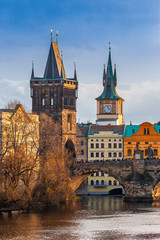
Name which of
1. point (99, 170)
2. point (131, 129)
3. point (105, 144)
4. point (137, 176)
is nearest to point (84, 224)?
point (137, 176)

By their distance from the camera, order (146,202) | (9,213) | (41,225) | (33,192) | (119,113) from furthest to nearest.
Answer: (119,113), (146,202), (33,192), (9,213), (41,225)

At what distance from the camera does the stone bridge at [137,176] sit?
122625 millimetres

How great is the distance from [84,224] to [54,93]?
221 feet

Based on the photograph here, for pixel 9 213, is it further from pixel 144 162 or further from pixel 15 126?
pixel 144 162

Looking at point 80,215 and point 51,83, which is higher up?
point 51,83

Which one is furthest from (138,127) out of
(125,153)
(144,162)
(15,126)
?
(15,126)

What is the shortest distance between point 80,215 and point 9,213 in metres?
8.58

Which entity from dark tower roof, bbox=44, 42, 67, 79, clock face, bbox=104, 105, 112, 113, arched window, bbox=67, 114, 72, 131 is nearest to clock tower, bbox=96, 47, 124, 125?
clock face, bbox=104, 105, 112, 113

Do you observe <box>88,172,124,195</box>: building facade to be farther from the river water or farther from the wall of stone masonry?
the river water

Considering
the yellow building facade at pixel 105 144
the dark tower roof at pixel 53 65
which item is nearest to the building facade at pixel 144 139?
the yellow building facade at pixel 105 144

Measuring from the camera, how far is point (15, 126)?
334ft

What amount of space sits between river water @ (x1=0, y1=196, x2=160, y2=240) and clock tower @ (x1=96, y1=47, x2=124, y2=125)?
72731 millimetres

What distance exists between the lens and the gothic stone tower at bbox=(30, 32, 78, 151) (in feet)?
497

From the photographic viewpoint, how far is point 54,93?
152625mm
